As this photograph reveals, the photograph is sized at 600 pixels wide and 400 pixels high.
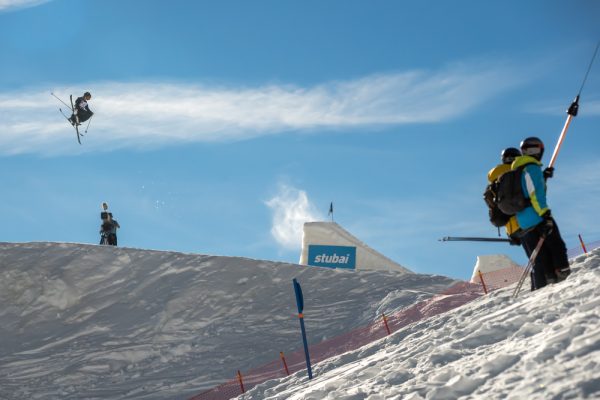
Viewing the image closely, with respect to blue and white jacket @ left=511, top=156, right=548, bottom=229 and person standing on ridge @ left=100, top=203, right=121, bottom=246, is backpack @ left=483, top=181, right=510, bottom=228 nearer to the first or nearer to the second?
blue and white jacket @ left=511, top=156, right=548, bottom=229

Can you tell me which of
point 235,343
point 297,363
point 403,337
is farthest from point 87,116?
point 403,337

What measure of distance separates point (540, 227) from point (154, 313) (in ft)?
42.2

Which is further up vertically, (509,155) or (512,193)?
(509,155)

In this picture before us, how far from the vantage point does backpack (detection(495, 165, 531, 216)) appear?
34.0ft

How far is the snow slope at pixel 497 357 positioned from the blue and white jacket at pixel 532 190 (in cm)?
→ 82

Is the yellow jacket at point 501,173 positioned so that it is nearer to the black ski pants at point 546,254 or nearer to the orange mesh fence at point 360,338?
the black ski pants at point 546,254

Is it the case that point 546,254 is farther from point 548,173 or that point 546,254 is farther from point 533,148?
point 533,148

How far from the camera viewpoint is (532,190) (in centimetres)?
1024

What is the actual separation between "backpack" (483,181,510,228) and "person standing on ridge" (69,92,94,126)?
64.0 ft

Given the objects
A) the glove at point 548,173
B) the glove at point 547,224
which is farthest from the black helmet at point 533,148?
the glove at point 547,224

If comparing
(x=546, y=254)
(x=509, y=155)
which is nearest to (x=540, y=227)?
(x=546, y=254)

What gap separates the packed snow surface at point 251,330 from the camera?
805 cm

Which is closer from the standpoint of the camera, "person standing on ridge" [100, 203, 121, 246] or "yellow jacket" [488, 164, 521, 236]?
"yellow jacket" [488, 164, 521, 236]

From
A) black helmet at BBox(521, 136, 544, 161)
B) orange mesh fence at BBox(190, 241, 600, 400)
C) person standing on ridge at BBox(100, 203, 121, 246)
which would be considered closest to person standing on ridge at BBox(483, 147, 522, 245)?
black helmet at BBox(521, 136, 544, 161)
